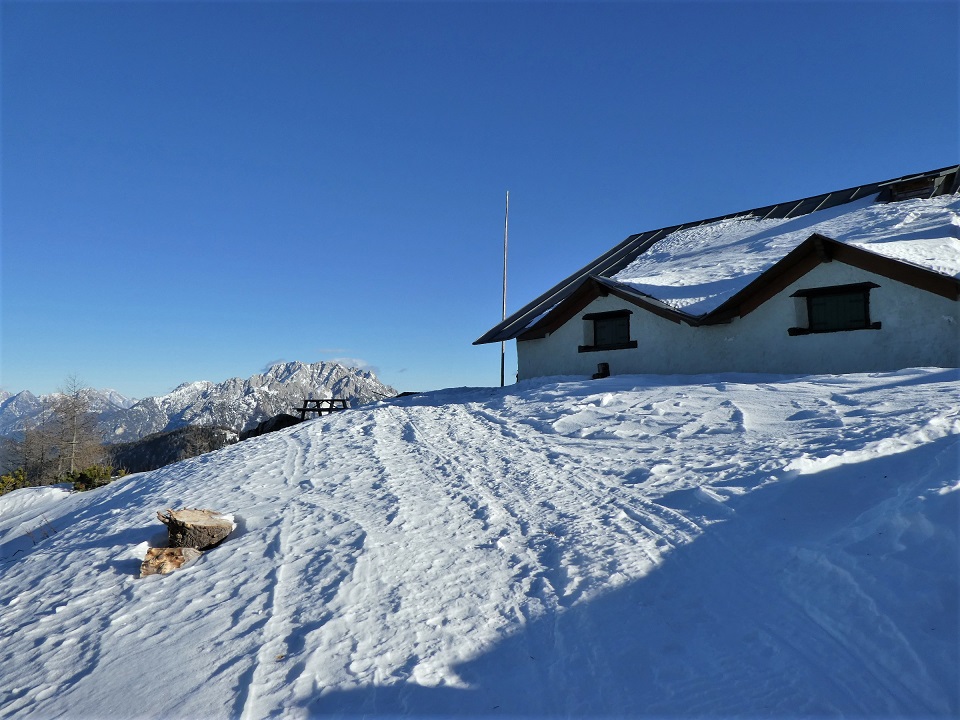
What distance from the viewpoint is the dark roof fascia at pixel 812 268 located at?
11252mm

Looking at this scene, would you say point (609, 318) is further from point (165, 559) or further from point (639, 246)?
point (165, 559)

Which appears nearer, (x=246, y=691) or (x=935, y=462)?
(x=246, y=691)

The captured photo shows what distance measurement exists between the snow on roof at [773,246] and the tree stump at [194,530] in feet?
41.7

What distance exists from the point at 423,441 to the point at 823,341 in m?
10.2

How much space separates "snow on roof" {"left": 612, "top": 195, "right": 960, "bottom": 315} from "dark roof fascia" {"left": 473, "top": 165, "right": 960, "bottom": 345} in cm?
86

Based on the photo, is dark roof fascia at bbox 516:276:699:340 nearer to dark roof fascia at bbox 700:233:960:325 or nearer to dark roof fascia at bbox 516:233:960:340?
dark roof fascia at bbox 516:233:960:340

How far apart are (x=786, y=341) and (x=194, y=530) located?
13.7 m

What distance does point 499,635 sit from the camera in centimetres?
365

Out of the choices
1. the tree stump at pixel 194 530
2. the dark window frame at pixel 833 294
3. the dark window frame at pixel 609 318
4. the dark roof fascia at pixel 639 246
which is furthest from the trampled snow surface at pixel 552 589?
the dark roof fascia at pixel 639 246

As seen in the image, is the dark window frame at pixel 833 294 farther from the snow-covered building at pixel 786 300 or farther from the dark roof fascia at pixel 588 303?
the dark roof fascia at pixel 588 303

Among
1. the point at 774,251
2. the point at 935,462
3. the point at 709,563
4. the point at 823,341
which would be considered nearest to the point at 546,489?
the point at 709,563

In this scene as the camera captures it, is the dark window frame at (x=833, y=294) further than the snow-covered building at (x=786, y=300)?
Yes

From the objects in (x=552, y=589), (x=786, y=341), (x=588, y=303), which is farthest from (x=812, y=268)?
(x=552, y=589)

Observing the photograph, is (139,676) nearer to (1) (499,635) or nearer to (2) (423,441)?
(1) (499,635)
